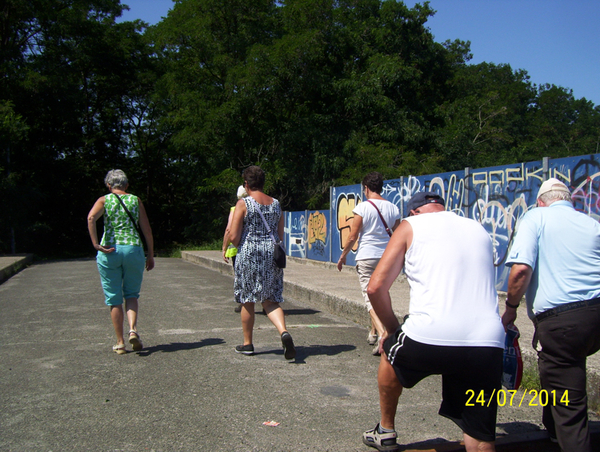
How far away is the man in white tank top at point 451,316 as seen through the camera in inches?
91.8

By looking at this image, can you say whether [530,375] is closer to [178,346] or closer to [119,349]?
[178,346]

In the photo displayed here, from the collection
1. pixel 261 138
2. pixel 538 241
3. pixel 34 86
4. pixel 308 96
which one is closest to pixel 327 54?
pixel 308 96

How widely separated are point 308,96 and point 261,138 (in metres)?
3.03

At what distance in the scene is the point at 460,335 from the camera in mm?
2330

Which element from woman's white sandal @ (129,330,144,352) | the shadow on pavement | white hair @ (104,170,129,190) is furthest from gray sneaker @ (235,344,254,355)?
white hair @ (104,170,129,190)

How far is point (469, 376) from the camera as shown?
2.33 metres

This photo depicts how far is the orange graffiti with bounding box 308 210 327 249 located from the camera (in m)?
13.4

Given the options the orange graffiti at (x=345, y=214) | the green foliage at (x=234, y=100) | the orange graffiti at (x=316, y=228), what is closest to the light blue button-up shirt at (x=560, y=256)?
the orange graffiti at (x=345, y=214)

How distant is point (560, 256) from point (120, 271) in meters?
3.82

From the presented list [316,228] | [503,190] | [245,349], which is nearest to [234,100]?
[316,228]

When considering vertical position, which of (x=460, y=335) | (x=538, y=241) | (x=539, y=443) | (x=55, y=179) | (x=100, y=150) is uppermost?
(x=100, y=150)

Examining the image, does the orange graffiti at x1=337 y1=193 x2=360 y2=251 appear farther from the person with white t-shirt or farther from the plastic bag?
the plastic bag

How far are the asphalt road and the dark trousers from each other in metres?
0.65

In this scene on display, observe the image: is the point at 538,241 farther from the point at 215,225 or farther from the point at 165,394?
the point at 215,225
